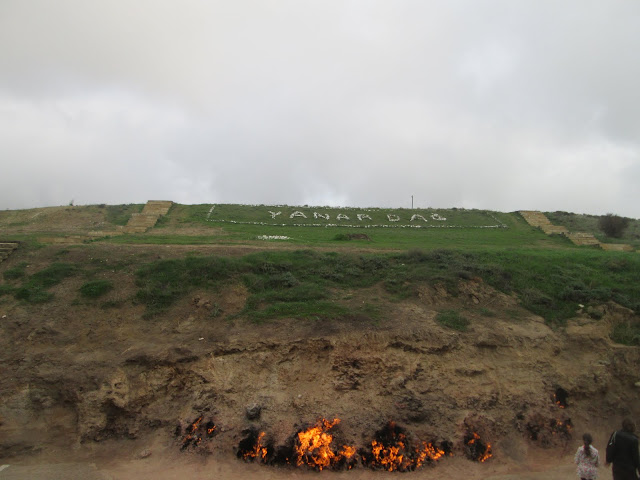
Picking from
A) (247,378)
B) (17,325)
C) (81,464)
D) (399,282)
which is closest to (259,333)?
(247,378)

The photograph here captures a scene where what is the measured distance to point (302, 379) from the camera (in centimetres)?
956

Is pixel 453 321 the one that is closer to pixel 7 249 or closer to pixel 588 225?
pixel 7 249

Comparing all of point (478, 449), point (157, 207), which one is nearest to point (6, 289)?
point (478, 449)

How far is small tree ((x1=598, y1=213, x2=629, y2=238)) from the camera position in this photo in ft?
88.7

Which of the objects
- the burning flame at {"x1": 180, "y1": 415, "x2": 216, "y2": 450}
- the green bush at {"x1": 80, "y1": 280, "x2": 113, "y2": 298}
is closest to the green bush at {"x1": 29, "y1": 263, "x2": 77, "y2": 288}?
the green bush at {"x1": 80, "y1": 280, "x2": 113, "y2": 298}

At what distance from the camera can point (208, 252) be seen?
1600cm

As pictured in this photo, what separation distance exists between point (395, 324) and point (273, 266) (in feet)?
17.9

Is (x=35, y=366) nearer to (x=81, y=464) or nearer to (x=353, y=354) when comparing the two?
(x=81, y=464)

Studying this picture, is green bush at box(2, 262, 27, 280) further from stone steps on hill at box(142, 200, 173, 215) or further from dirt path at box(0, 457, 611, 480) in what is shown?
stone steps on hill at box(142, 200, 173, 215)

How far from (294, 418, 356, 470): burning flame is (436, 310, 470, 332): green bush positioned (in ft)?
14.8

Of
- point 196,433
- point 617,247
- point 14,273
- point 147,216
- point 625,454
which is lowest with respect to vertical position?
point 196,433

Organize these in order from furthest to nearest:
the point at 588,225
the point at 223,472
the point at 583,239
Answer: the point at 588,225, the point at 583,239, the point at 223,472

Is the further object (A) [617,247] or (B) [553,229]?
(B) [553,229]

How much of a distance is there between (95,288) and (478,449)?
11849mm
